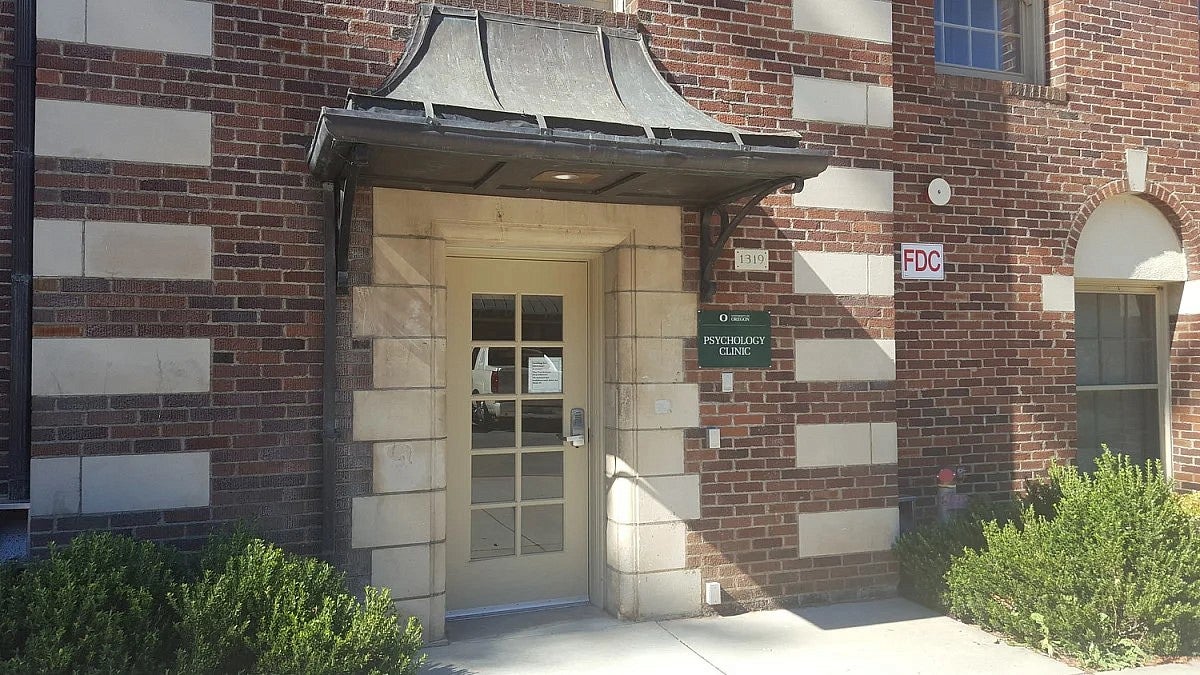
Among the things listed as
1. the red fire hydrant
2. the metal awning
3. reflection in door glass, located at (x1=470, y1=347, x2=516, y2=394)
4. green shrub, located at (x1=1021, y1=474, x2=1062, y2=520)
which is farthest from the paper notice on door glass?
green shrub, located at (x1=1021, y1=474, x2=1062, y2=520)

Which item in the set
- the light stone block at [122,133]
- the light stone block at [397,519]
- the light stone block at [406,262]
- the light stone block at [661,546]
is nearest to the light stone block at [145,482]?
the light stone block at [397,519]

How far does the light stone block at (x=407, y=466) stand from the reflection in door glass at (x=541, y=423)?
Result: 2.68ft

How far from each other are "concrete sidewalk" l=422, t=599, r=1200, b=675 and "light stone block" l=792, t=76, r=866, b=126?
137 inches

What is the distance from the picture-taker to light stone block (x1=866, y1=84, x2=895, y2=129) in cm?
654

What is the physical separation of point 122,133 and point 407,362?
1.99m

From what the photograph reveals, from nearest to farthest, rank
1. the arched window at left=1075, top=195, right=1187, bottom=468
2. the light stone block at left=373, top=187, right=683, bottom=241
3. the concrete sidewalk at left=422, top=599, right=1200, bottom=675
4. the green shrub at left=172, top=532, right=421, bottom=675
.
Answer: the green shrub at left=172, top=532, right=421, bottom=675 < the concrete sidewalk at left=422, top=599, right=1200, bottom=675 < the light stone block at left=373, top=187, right=683, bottom=241 < the arched window at left=1075, top=195, right=1187, bottom=468

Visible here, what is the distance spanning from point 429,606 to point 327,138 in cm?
280

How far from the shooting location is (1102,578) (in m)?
5.21

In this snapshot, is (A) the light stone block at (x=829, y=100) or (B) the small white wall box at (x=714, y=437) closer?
(B) the small white wall box at (x=714, y=437)

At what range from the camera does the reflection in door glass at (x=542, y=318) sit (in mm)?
6191

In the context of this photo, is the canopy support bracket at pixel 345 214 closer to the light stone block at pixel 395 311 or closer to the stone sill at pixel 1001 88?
the light stone block at pixel 395 311

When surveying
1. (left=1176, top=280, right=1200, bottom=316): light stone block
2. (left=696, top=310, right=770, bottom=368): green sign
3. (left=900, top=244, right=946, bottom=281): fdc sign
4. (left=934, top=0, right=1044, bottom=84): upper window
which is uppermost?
(left=934, top=0, right=1044, bottom=84): upper window

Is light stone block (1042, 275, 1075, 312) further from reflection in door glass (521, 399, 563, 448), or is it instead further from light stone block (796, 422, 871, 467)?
reflection in door glass (521, 399, 563, 448)

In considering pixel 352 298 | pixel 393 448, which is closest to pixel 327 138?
pixel 352 298
